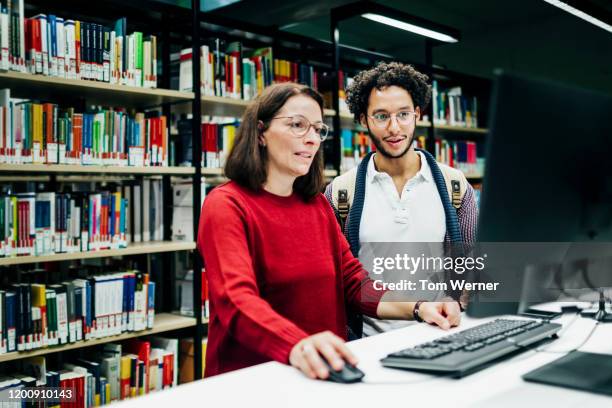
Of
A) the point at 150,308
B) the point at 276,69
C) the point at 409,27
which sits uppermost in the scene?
the point at 409,27

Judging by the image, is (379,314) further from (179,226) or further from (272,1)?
(272,1)

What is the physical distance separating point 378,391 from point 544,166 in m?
0.46

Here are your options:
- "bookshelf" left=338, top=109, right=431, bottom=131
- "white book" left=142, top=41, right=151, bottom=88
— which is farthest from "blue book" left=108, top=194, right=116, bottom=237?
"bookshelf" left=338, top=109, right=431, bottom=131

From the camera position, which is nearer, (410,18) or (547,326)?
(547,326)

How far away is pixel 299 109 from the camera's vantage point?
147cm

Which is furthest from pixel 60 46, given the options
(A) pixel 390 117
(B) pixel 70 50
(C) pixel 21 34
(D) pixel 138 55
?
(A) pixel 390 117

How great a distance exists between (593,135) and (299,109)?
73 centimetres

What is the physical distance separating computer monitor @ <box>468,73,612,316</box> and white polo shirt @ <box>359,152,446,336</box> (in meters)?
0.83

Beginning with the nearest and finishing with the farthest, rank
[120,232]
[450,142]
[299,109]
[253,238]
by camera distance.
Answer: [253,238]
[299,109]
[120,232]
[450,142]

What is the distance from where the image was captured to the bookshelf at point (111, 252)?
2299 mm

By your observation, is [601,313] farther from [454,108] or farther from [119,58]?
[454,108]

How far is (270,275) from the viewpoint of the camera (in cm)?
132

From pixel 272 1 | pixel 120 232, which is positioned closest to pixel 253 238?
pixel 120 232

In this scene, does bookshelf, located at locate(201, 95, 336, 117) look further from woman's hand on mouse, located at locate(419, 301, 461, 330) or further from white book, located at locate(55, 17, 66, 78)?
woman's hand on mouse, located at locate(419, 301, 461, 330)
